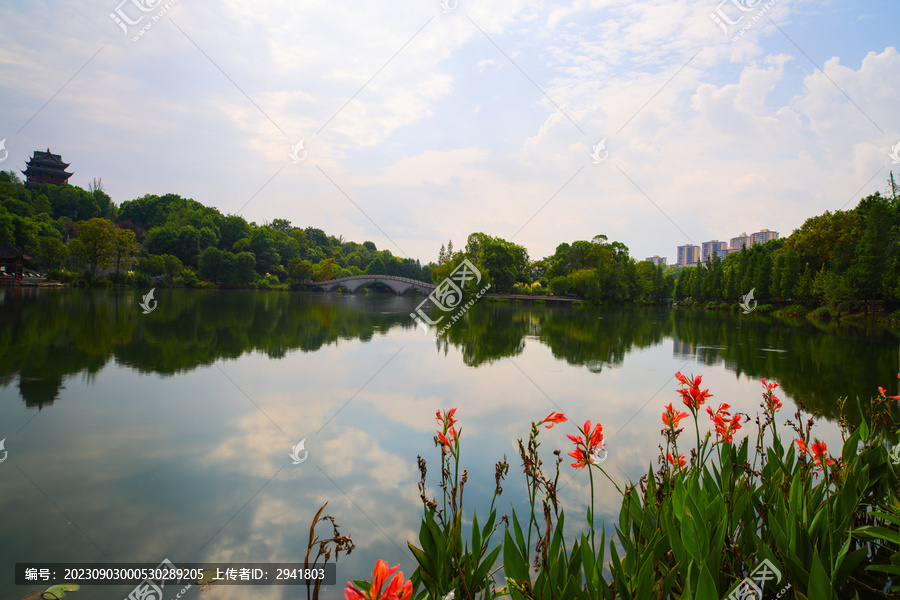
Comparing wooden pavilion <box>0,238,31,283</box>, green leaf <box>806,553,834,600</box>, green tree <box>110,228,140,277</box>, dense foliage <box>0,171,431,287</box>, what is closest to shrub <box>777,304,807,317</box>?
green leaf <box>806,553,834,600</box>

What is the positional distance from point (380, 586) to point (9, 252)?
165 feet

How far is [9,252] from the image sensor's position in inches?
1470

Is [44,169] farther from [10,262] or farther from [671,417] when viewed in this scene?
[671,417]

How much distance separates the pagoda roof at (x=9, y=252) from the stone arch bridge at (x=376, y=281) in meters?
30.4

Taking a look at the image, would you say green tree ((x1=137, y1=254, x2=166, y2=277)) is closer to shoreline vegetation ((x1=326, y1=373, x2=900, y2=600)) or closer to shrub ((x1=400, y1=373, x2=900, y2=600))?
shoreline vegetation ((x1=326, y1=373, x2=900, y2=600))

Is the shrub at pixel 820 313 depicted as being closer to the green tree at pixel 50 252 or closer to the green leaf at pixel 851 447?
the green leaf at pixel 851 447

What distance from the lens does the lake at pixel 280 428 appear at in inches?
125

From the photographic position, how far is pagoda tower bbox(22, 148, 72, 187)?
58.5m

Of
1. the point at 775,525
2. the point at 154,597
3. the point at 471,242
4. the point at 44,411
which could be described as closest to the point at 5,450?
the point at 44,411

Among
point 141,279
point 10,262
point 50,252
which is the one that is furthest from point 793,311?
point 10,262

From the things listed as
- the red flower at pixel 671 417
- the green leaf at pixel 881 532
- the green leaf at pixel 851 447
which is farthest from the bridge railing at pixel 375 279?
the green leaf at pixel 881 532

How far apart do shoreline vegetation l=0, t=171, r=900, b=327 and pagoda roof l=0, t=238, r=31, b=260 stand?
950 mm

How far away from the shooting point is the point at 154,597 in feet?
8.51

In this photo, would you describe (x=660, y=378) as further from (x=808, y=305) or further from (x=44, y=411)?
(x=808, y=305)
